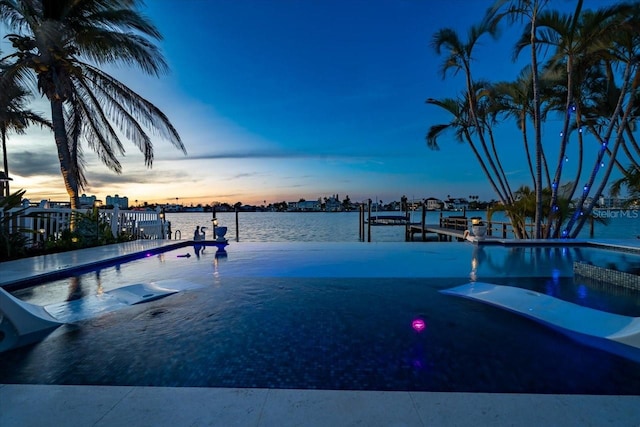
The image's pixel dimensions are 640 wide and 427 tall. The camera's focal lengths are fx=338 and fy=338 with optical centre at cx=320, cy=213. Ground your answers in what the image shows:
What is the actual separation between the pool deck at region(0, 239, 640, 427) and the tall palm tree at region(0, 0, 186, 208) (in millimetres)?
9174

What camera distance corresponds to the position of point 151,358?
267 cm

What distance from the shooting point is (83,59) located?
380 inches

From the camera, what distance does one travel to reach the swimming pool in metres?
2.31

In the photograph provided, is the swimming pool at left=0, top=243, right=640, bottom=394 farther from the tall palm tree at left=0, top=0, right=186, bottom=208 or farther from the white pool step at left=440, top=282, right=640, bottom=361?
the tall palm tree at left=0, top=0, right=186, bottom=208

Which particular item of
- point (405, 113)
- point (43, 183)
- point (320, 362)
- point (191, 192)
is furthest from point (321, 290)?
point (191, 192)

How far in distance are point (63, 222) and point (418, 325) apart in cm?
958

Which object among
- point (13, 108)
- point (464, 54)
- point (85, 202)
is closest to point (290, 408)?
point (464, 54)

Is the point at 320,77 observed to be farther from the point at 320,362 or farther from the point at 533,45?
the point at 320,362

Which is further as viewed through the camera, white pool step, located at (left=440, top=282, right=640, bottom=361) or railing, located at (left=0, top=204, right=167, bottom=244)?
railing, located at (left=0, top=204, right=167, bottom=244)

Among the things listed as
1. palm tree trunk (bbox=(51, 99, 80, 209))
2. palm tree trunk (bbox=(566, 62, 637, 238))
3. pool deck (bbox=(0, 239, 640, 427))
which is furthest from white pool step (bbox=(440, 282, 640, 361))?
palm tree trunk (bbox=(51, 99, 80, 209))

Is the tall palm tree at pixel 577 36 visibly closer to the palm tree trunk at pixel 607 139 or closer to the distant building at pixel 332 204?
the palm tree trunk at pixel 607 139

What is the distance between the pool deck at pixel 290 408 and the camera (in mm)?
1693

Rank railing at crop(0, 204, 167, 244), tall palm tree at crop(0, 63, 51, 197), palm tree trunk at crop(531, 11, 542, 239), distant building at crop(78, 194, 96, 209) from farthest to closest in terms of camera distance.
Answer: distant building at crop(78, 194, 96, 209) < palm tree trunk at crop(531, 11, 542, 239) < tall palm tree at crop(0, 63, 51, 197) < railing at crop(0, 204, 167, 244)

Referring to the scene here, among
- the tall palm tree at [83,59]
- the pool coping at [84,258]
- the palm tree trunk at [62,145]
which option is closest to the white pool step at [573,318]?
the pool coping at [84,258]
